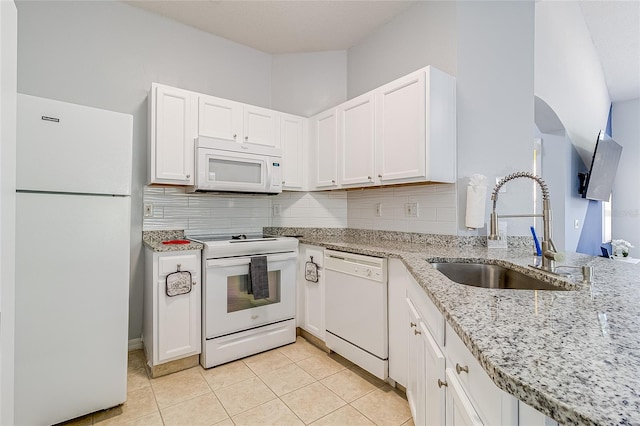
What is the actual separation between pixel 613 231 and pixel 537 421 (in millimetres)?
6375

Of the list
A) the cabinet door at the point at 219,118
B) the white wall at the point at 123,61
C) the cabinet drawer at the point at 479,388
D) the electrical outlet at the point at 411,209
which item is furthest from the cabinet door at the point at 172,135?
the cabinet drawer at the point at 479,388

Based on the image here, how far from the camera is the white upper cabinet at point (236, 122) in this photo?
2.65 meters

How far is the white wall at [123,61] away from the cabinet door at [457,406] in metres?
2.59

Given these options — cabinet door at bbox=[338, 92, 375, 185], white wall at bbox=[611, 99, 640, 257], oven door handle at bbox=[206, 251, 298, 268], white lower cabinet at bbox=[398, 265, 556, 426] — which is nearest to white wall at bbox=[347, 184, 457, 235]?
cabinet door at bbox=[338, 92, 375, 185]

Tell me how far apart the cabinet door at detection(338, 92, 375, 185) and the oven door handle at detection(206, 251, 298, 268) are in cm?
82

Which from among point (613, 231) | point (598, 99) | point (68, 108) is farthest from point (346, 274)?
point (613, 231)

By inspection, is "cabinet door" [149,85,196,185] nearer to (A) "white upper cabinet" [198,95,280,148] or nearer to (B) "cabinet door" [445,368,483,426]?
(A) "white upper cabinet" [198,95,280,148]

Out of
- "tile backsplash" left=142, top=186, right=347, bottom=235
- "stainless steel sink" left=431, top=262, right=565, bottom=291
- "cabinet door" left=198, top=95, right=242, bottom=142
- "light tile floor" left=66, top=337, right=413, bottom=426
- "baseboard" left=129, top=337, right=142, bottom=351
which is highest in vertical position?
"cabinet door" left=198, top=95, right=242, bottom=142

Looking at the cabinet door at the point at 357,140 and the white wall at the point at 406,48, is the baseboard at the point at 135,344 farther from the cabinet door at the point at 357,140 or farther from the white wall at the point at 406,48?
the white wall at the point at 406,48

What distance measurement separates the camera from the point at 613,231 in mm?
5074

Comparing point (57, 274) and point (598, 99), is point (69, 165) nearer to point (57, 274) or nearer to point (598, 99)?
point (57, 274)

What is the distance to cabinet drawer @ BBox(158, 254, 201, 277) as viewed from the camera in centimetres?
217

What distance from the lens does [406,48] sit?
267 centimetres

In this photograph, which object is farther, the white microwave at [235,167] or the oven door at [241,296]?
the white microwave at [235,167]
